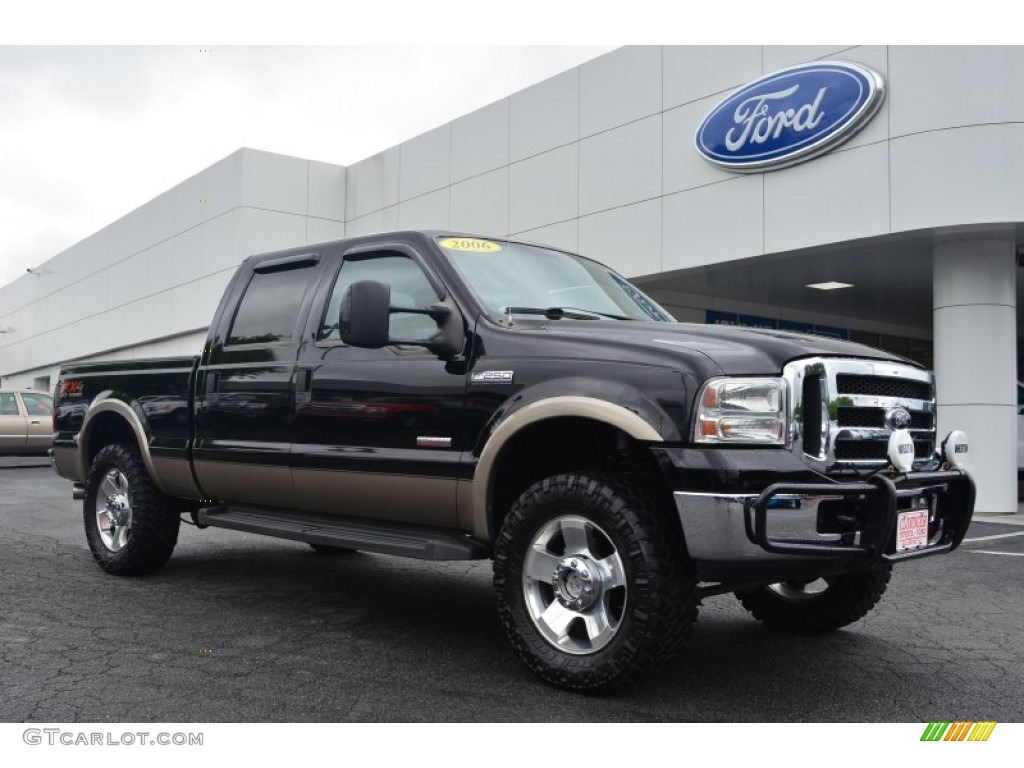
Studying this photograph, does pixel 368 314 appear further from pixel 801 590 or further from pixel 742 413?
pixel 801 590

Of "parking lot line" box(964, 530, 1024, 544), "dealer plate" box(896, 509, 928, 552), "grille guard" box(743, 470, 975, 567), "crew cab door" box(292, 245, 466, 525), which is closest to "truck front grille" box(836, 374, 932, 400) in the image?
"grille guard" box(743, 470, 975, 567)

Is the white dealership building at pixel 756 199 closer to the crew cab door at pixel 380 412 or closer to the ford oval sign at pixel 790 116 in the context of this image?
the ford oval sign at pixel 790 116

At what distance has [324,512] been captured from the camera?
5.21 m

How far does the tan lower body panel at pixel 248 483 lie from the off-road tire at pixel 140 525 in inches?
26.1

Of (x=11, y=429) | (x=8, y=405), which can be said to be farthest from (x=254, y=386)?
(x=8, y=405)

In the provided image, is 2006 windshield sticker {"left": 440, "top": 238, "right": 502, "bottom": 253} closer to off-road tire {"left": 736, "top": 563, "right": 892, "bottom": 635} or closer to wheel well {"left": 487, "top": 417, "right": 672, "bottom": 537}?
wheel well {"left": 487, "top": 417, "right": 672, "bottom": 537}

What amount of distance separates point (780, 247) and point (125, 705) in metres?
11.9

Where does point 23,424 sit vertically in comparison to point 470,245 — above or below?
below

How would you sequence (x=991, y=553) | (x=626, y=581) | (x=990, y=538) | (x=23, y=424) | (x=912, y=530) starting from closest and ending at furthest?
1. (x=626, y=581)
2. (x=912, y=530)
3. (x=991, y=553)
4. (x=990, y=538)
5. (x=23, y=424)

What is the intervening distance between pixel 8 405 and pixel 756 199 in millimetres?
14328

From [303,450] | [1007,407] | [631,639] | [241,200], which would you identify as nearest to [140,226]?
[241,200]

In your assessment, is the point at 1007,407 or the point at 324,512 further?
the point at 1007,407

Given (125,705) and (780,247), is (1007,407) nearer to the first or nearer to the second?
(780,247)

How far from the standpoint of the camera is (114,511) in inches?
261
